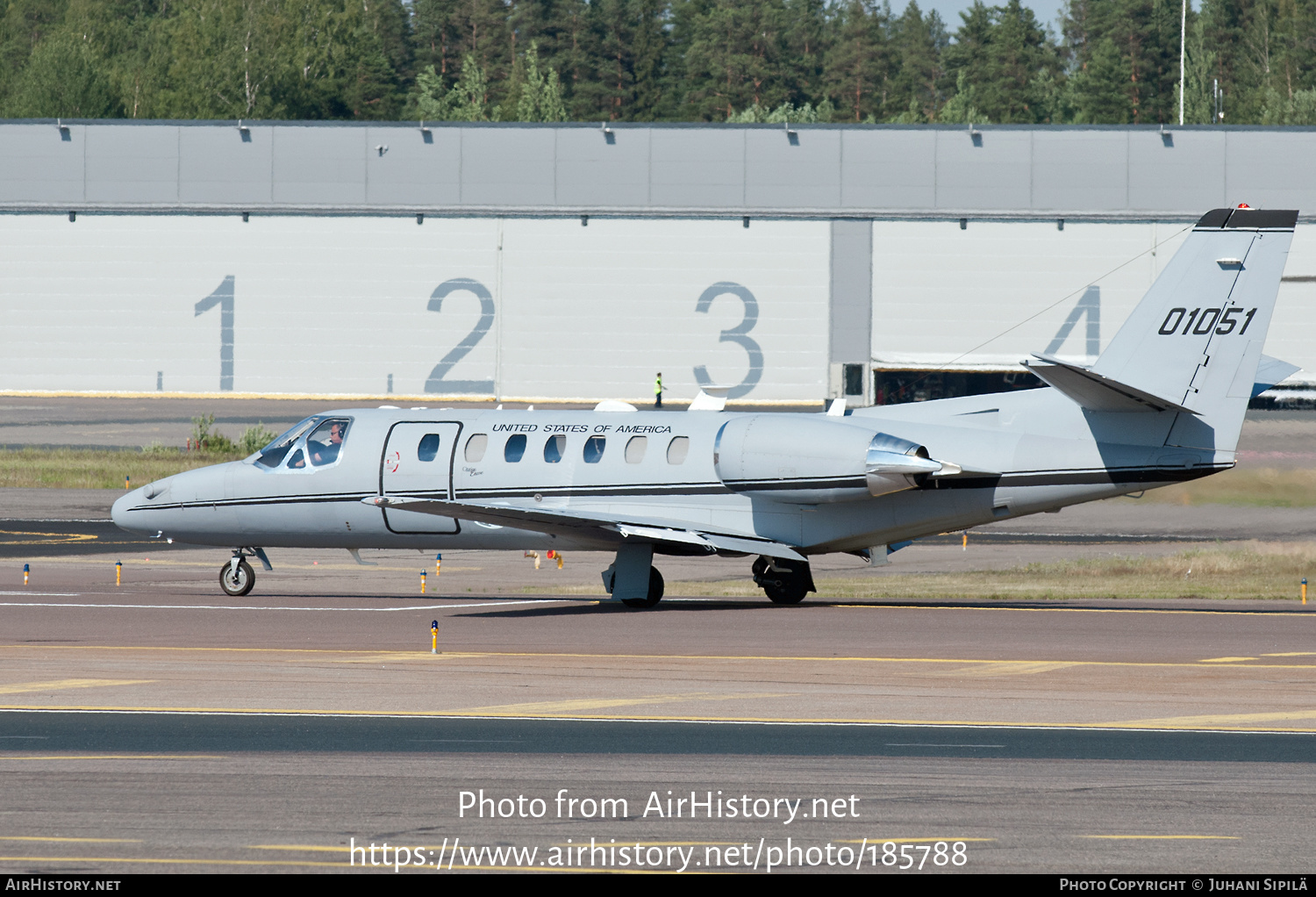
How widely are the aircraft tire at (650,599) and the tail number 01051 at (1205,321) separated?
850cm

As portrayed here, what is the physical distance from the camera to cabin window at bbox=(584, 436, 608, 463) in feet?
84.3

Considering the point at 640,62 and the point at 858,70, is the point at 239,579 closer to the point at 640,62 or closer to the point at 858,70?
the point at 640,62

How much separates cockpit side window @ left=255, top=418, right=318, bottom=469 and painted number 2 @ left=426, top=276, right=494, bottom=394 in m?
50.7

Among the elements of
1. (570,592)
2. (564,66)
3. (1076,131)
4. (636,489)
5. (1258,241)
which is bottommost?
(570,592)

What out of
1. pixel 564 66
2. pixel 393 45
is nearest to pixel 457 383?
pixel 564 66

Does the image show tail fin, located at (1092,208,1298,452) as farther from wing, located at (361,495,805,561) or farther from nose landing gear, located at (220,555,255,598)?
nose landing gear, located at (220,555,255,598)

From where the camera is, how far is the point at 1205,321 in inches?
902

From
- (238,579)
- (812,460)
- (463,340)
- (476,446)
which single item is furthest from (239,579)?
(463,340)

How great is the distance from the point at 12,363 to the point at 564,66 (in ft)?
290

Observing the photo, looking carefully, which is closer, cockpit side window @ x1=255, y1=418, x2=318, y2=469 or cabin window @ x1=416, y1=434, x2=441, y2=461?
cabin window @ x1=416, y1=434, x2=441, y2=461

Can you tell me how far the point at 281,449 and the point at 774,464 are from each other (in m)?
8.69

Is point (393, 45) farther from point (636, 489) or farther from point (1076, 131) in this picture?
point (636, 489)

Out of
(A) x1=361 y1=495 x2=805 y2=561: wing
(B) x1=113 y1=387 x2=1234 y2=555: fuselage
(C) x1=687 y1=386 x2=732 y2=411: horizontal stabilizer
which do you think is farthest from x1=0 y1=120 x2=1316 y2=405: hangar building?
(A) x1=361 y1=495 x2=805 y2=561: wing

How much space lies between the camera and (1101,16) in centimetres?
15500
